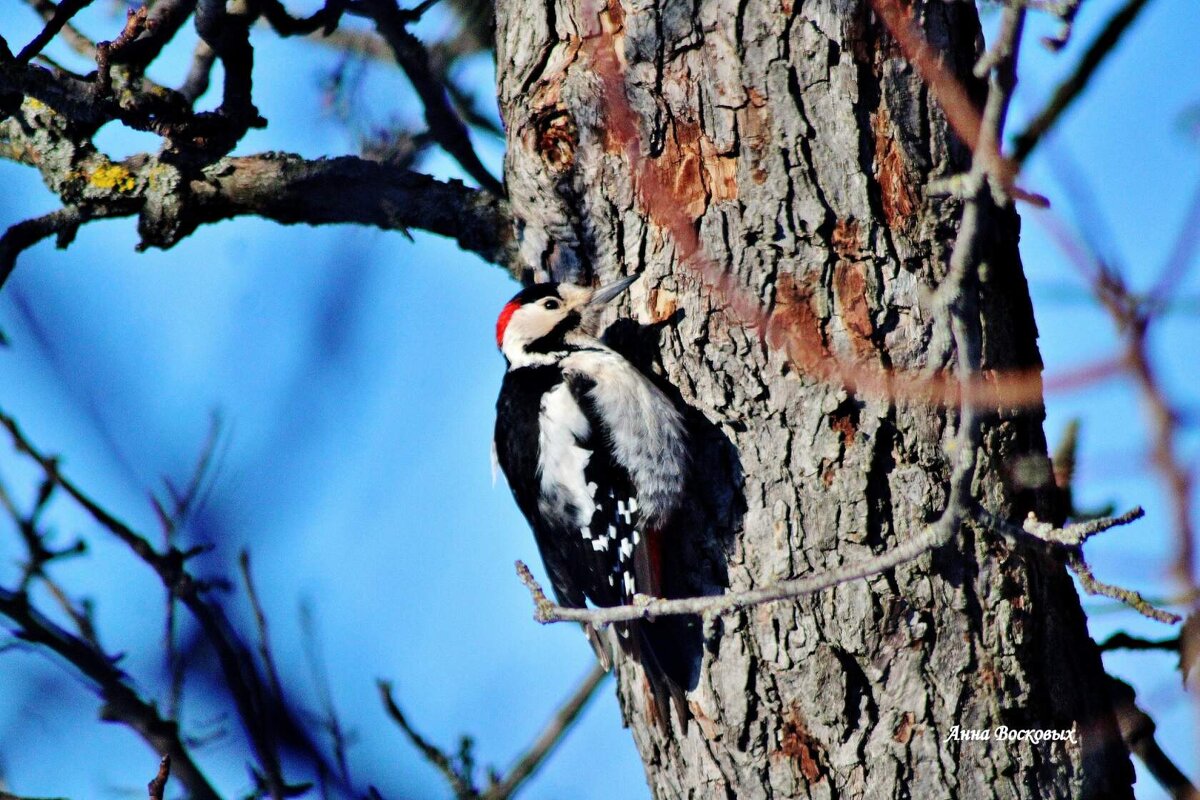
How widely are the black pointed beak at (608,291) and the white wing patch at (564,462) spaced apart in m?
0.37

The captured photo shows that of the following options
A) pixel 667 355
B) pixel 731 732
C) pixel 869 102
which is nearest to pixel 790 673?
pixel 731 732

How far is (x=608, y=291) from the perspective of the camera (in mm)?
3064

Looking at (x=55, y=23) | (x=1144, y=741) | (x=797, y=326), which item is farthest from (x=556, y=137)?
(x=1144, y=741)

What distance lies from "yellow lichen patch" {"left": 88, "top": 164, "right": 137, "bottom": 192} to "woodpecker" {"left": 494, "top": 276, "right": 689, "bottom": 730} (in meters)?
1.20

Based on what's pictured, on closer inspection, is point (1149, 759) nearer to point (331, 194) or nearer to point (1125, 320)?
point (1125, 320)

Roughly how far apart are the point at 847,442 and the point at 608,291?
32.1 inches

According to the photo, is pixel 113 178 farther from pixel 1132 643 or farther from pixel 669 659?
pixel 1132 643

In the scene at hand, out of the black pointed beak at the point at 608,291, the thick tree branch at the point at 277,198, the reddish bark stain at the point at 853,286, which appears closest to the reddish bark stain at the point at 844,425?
the reddish bark stain at the point at 853,286

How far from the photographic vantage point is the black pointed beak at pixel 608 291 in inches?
118

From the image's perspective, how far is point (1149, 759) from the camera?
2.96 meters

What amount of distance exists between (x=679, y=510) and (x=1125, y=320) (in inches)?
79.4

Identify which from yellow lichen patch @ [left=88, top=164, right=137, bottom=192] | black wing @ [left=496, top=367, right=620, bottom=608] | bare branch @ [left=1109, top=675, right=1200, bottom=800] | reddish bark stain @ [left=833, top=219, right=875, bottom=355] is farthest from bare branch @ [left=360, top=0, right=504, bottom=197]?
bare branch @ [left=1109, top=675, right=1200, bottom=800]

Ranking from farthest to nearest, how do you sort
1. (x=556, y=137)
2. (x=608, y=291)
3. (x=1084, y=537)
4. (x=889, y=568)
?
1. (x=608, y=291)
2. (x=556, y=137)
3. (x=889, y=568)
4. (x=1084, y=537)

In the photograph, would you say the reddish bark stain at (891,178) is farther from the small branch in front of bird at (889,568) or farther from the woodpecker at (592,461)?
the small branch in front of bird at (889,568)
